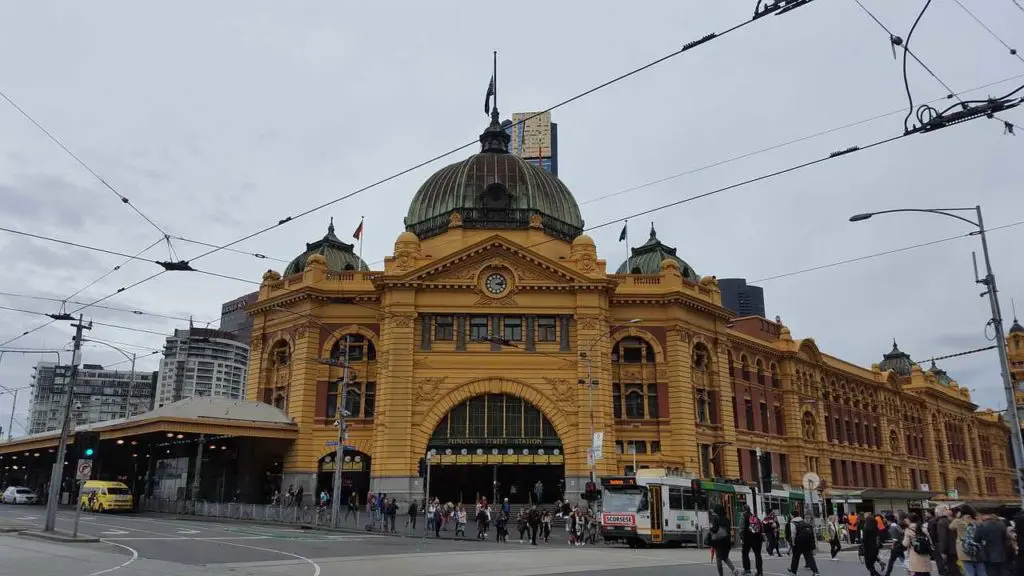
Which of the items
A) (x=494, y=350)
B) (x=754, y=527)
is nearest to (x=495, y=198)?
(x=494, y=350)

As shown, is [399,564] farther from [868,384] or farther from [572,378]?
[868,384]

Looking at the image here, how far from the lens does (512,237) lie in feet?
183

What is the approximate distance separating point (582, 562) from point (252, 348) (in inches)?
1582

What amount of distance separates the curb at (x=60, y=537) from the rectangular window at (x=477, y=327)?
1082 inches

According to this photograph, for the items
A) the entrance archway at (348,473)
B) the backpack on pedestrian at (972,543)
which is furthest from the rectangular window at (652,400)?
the backpack on pedestrian at (972,543)

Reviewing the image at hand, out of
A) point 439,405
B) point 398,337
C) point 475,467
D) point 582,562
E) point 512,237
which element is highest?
point 512,237

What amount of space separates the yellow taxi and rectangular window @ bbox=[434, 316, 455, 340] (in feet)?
73.3

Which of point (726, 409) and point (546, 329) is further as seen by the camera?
point (726, 409)

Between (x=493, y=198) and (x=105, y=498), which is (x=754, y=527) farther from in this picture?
(x=105, y=498)

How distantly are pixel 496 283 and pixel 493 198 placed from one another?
29.5 feet

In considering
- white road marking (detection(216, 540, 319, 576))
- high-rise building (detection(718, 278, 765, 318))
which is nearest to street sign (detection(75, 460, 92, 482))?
white road marking (detection(216, 540, 319, 576))

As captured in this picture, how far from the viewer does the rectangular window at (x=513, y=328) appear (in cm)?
5109

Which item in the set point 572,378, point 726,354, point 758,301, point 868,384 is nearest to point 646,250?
point 726,354

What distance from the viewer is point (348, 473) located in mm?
52062
